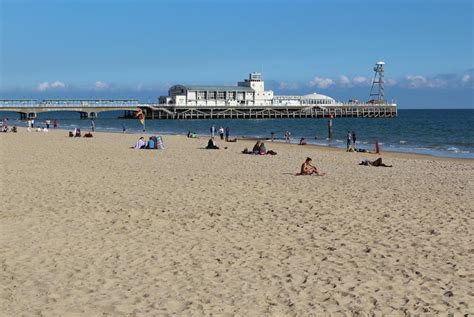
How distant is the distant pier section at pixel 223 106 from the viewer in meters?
88.2

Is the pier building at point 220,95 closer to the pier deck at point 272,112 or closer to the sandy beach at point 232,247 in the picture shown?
the pier deck at point 272,112

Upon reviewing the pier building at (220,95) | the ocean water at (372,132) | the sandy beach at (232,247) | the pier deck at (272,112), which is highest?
the pier building at (220,95)

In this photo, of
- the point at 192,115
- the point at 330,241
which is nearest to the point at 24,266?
the point at 330,241

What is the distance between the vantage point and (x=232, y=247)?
7.46m

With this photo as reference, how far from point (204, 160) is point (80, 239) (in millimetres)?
12811

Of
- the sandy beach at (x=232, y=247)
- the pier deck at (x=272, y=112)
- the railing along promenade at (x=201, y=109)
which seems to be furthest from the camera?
the pier deck at (x=272, y=112)

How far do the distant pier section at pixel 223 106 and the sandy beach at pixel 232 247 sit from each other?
7633cm

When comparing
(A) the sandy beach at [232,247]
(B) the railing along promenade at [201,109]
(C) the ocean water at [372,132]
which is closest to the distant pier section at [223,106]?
(B) the railing along promenade at [201,109]

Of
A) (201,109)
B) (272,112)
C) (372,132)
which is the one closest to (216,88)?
(201,109)

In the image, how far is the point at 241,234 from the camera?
8.18 m

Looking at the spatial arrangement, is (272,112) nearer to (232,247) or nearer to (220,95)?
(220,95)

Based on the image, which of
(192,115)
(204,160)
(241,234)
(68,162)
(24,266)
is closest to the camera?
(24,266)

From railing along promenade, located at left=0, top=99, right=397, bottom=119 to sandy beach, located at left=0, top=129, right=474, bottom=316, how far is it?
7560cm

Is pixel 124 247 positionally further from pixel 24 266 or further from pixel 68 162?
pixel 68 162
